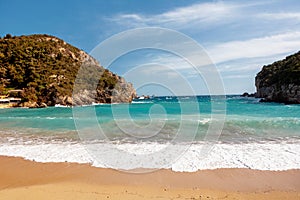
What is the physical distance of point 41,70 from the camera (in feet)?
244

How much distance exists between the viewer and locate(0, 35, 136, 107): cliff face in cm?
6444

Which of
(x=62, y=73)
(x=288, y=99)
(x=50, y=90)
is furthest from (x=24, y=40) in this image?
(x=288, y=99)

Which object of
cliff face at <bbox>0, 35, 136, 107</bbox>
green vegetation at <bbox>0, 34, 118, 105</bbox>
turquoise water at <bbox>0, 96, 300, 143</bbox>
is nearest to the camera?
turquoise water at <bbox>0, 96, 300, 143</bbox>

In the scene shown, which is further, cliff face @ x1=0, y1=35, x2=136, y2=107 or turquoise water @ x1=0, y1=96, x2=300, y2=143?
cliff face @ x1=0, y1=35, x2=136, y2=107

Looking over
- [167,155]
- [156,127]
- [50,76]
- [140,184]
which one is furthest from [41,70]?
[140,184]

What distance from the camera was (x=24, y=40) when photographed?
9019cm

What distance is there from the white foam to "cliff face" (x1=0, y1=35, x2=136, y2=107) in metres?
51.4

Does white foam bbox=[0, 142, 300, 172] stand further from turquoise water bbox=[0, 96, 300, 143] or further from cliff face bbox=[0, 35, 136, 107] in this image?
cliff face bbox=[0, 35, 136, 107]

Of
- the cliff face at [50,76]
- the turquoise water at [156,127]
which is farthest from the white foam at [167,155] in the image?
the cliff face at [50,76]

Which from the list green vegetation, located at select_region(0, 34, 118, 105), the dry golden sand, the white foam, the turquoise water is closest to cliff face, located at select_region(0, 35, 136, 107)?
green vegetation, located at select_region(0, 34, 118, 105)

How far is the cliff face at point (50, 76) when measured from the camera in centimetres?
6444

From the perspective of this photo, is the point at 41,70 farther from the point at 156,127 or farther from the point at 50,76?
the point at 156,127

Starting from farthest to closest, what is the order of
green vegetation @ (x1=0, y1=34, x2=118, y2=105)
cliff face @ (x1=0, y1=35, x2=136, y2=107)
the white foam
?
green vegetation @ (x1=0, y1=34, x2=118, y2=105) → cliff face @ (x1=0, y1=35, x2=136, y2=107) → the white foam

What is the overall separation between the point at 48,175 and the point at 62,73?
73.9m
